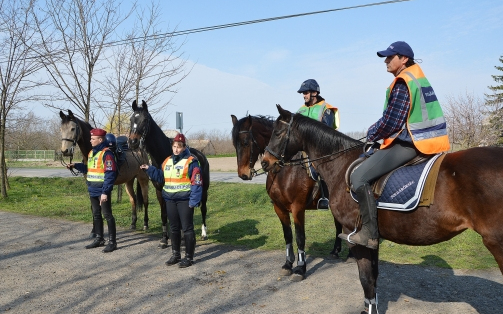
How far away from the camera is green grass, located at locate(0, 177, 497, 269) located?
6.70 m

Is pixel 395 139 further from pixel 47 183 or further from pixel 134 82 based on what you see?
pixel 47 183

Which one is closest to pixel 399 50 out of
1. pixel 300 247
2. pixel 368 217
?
pixel 368 217

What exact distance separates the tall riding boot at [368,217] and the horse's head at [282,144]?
4.38 ft

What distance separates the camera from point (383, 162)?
150 inches

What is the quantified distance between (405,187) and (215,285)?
10.1ft

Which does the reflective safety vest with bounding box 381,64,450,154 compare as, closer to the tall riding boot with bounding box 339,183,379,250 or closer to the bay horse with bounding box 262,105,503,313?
the bay horse with bounding box 262,105,503,313

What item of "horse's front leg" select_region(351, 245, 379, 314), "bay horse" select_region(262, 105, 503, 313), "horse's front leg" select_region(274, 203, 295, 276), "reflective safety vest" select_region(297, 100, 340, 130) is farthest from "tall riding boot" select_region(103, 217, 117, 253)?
"horse's front leg" select_region(351, 245, 379, 314)

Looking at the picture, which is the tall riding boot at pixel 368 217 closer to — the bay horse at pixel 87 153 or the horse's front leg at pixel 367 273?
the horse's front leg at pixel 367 273

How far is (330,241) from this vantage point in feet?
26.1

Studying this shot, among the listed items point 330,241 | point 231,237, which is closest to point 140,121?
point 231,237

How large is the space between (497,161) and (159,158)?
554 cm

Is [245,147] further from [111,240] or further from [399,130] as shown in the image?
[111,240]

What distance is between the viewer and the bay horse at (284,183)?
5.88 metres

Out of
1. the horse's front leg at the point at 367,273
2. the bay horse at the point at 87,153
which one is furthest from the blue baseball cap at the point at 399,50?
the bay horse at the point at 87,153
